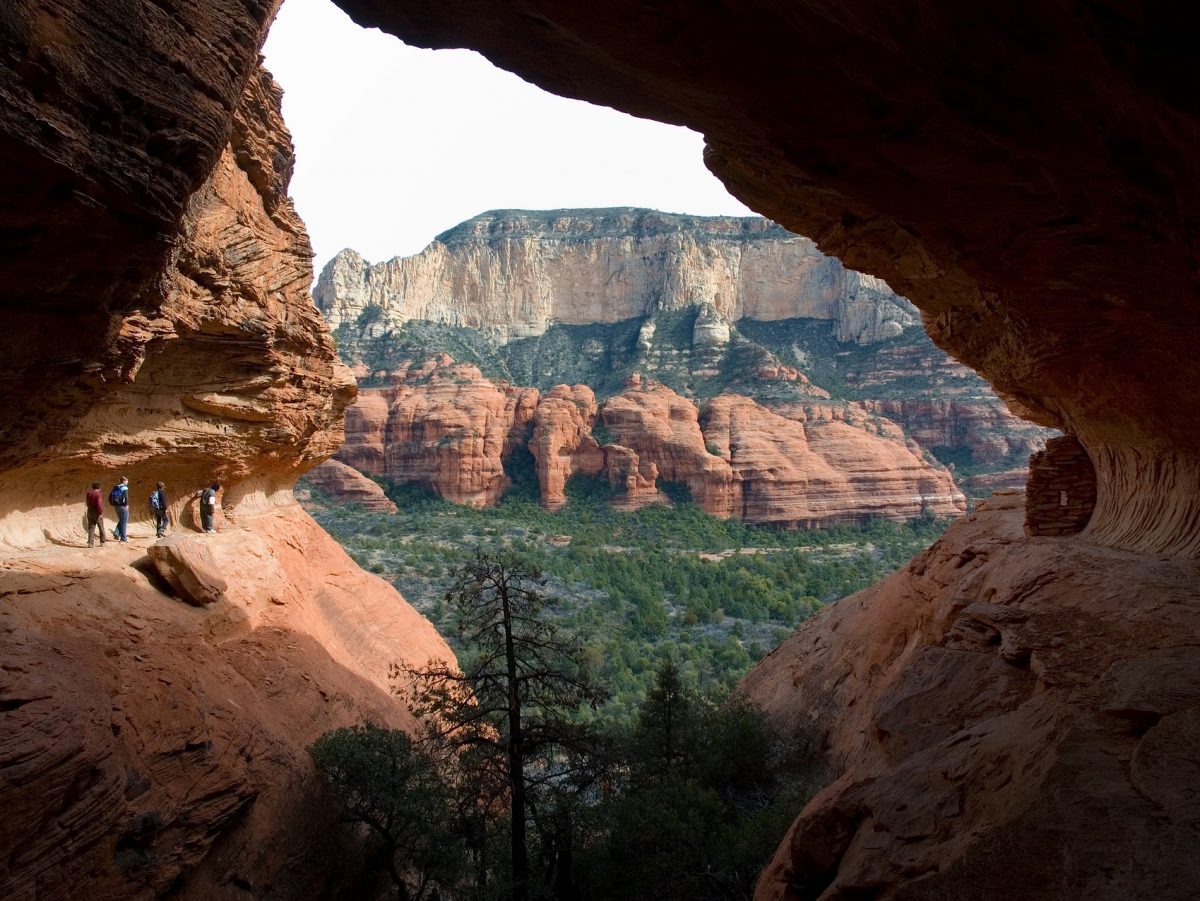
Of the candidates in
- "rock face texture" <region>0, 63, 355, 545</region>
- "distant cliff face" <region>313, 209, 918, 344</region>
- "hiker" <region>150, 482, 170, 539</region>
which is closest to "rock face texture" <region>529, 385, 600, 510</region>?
"distant cliff face" <region>313, 209, 918, 344</region>

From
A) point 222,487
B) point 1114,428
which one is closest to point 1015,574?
point 1114,428

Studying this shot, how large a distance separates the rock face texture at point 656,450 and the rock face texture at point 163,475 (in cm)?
5319

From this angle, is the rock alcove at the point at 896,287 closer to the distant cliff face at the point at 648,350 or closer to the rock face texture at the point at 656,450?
the rock face texture at the point at 656,450

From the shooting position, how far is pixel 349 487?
208ft

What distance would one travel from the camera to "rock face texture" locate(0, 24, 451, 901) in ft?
16.3

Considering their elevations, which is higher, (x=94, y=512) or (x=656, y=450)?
(x=94, y=512)

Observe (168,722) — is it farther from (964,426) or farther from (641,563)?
(964,426)

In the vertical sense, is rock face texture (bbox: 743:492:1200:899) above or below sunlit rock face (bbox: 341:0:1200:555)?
below

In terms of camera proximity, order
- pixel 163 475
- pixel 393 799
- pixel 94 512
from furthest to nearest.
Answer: pixel 163 475
pixel 94 512
pixel 393 799

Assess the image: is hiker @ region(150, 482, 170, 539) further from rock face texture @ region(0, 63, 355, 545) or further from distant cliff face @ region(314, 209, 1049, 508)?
distant cliff face @ region(314, 209, 1049, 508)

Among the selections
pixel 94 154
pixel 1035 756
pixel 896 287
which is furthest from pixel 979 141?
pixel 94 154

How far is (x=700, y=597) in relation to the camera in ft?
147

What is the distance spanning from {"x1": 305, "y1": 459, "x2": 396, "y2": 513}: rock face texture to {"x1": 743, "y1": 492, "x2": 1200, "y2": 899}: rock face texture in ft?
191

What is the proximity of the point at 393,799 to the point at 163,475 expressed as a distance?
7.93m
